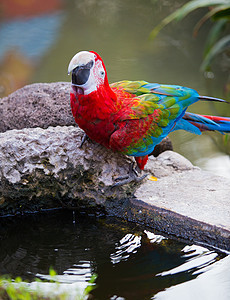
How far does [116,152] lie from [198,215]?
400 millimetres

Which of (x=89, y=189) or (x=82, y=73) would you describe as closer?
(x=82, y=73)

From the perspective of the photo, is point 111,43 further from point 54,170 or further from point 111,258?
point 111,258

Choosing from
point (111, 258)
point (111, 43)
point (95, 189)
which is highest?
point (111, 43)

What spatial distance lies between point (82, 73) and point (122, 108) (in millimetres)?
227

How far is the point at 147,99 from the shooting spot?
1.66 metres

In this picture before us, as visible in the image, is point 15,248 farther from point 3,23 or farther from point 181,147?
point 3,23

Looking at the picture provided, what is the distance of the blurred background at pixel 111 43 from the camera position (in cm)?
378

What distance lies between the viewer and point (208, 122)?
1812mm

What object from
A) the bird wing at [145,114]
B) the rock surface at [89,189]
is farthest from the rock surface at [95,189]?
the bird wing at [145,114]

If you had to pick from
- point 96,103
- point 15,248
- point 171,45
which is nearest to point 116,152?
point 96,103

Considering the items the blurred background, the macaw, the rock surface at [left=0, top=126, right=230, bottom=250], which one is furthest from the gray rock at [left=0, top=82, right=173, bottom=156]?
the blurred background

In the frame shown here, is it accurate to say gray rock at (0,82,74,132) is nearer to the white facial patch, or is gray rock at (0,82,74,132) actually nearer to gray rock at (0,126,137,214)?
gray rock at (0,126,137,214)

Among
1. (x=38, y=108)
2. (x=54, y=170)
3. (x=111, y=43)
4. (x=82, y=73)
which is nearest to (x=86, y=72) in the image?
(x=82, y=73)

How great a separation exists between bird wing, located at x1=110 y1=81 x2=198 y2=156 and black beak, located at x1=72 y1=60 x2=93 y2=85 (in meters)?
0.21
